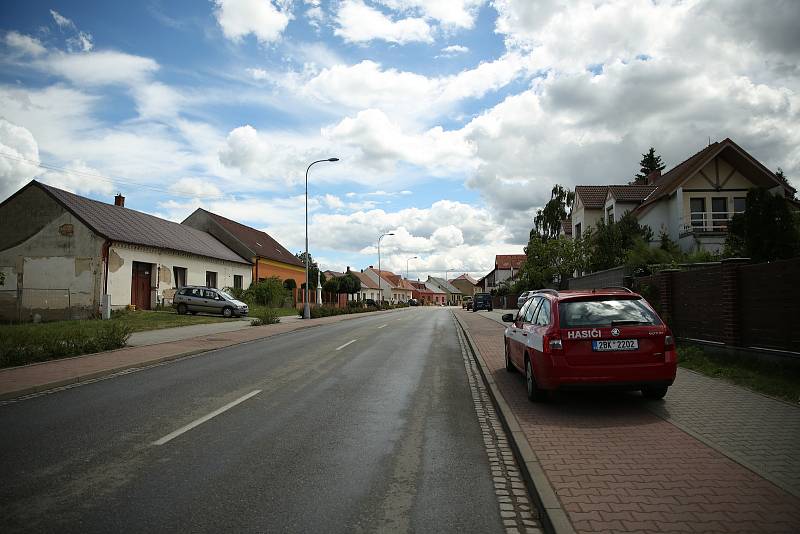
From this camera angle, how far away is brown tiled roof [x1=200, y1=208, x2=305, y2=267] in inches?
1864

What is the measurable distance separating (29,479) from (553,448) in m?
4.60

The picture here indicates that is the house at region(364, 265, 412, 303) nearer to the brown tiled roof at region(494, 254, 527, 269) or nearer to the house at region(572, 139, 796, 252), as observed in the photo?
the brown tiled roof at region(494, 254, 527, 269)

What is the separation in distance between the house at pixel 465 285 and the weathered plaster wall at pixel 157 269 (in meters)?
134

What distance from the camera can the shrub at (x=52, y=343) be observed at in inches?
434

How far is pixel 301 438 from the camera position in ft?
18.8

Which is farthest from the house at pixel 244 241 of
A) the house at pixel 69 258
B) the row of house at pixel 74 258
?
the house at pixel 69 258

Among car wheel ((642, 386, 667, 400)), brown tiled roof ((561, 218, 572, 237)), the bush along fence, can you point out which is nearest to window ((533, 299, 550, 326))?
car wheel ((642, 386, 667, 400))

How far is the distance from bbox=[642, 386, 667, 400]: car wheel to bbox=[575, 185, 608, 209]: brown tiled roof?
103 feet

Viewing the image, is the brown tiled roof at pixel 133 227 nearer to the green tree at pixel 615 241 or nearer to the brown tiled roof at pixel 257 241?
the brown tiled roof at pixel 257 241

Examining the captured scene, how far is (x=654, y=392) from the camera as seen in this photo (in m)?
7.30

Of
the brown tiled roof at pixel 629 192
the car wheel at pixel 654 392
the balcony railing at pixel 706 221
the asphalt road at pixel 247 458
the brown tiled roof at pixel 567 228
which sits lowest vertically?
the asphalt road at pixel 247 458

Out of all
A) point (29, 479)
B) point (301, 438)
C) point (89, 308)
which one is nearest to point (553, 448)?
point (301, 438)

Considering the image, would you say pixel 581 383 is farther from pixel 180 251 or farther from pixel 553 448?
pixel 180 251

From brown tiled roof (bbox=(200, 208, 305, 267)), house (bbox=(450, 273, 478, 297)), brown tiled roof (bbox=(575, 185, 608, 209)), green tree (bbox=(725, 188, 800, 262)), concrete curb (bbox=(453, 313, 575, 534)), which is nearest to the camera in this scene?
concrete curb (bbox=(453, 313, 575, 534))
